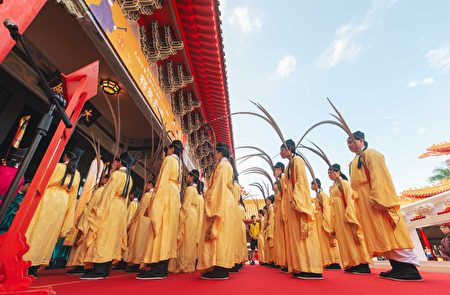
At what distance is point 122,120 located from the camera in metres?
6.03

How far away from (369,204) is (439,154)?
19.0m

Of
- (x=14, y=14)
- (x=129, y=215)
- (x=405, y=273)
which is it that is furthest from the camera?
(x=129, y=215)

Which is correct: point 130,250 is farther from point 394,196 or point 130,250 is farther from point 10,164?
point 394,196

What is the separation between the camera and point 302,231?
286 cm

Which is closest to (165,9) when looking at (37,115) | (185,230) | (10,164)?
(37,115)

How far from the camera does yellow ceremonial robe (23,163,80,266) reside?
2877 millimetres

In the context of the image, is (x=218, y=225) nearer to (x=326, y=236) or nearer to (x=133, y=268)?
(x=133, y=268)

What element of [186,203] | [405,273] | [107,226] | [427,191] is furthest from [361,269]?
[427,191]

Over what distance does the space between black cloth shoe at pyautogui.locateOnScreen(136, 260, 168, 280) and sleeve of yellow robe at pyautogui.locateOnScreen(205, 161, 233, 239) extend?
847mm

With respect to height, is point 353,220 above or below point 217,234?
above

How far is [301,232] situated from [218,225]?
116cm

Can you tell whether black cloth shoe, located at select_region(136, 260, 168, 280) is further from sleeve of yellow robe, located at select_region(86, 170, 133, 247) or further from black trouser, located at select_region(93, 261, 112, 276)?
sleeve of yellow robe, located at select_region(86, 170, 133, 247)

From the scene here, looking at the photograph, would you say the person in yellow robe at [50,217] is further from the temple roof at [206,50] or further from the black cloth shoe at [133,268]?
the temple roof at [206,50]

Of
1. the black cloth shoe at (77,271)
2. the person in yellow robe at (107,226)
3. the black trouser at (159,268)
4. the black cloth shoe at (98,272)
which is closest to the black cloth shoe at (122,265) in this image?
the black cloth shoe at (77,271)
